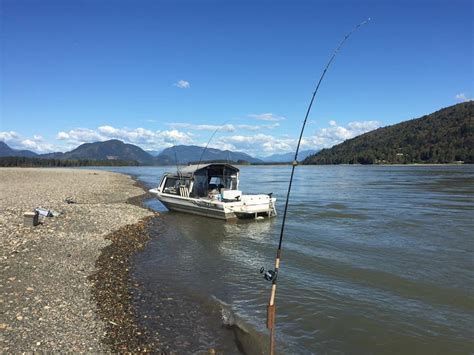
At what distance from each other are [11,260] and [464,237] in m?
20.3

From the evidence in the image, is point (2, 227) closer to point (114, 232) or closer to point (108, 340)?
point (114, 232)

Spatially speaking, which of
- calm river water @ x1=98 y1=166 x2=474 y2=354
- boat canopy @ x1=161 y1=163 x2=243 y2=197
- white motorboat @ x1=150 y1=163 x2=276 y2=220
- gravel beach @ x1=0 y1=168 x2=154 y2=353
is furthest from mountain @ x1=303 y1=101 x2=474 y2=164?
gravel beach @ x1=0 y1=168 x2=154 y2=353

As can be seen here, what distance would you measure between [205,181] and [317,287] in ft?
53.2

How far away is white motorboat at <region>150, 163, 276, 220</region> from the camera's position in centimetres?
2373

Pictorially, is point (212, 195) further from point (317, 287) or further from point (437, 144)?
point (437, 144)

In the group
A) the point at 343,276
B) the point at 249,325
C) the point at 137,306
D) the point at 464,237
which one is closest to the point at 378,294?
the point at 343,276

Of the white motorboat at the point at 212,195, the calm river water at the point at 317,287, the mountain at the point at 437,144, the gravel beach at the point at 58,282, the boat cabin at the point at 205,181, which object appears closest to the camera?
the gravel beach at the point at 58,282

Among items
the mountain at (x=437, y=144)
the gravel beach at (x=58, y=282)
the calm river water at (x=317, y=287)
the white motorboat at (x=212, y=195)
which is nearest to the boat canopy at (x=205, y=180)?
the white motorboat at (x=212, y=195)

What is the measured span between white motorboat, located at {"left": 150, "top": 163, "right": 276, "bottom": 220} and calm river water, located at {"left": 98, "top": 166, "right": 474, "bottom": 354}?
151 centimetres

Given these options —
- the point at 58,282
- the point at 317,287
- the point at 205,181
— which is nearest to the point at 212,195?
the point at 205,181

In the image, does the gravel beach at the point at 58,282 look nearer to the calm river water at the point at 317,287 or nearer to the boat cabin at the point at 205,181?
the calm river water at the point at 317,287

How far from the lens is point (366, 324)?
923cm

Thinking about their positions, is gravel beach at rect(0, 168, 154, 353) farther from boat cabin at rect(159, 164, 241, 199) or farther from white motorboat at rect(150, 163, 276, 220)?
boat cabin at rect(159, 164, 241, 199)

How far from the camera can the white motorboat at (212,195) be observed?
2373 cm
